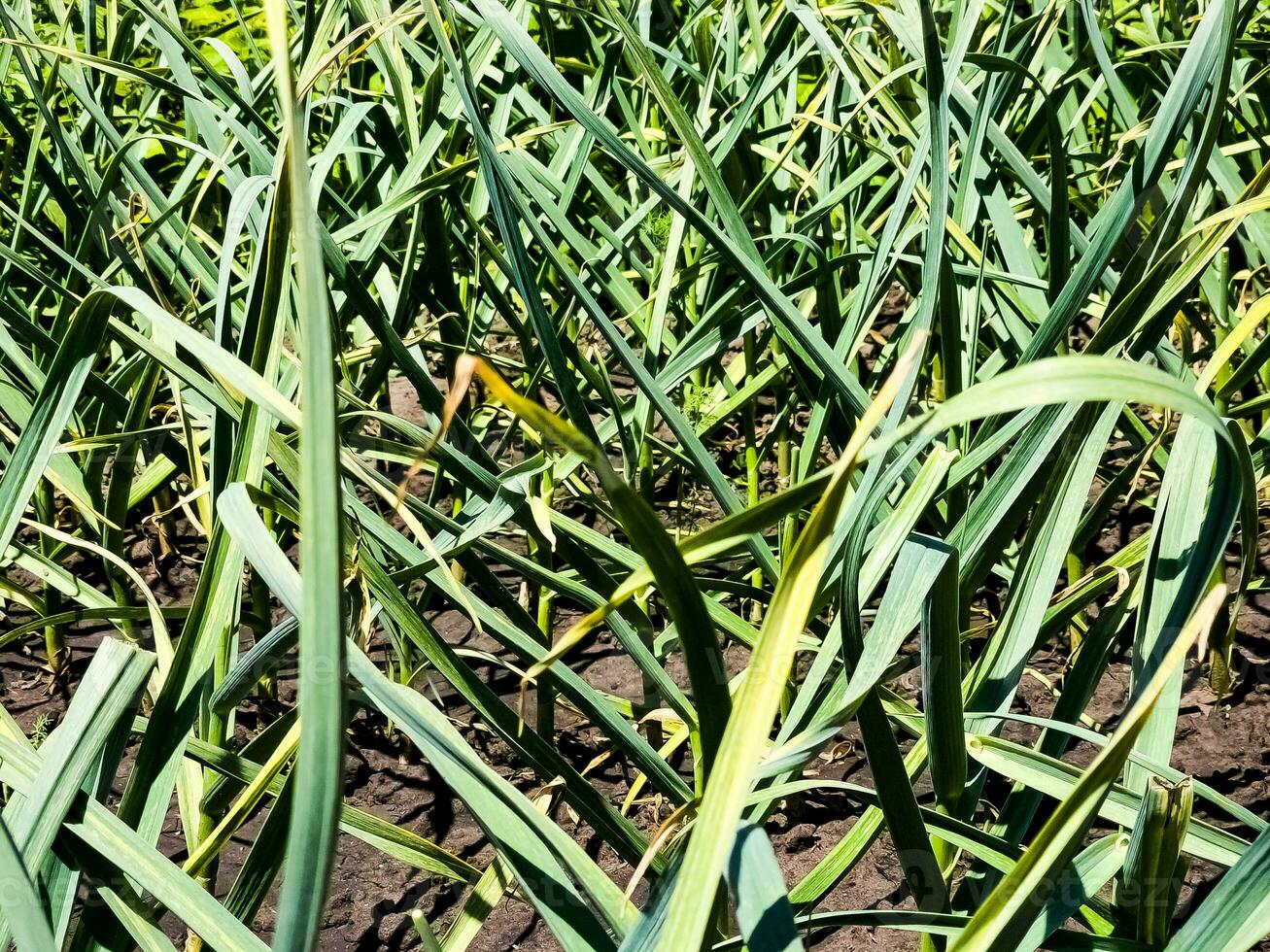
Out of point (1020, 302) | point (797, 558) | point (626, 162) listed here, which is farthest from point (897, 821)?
point (1020, 302)

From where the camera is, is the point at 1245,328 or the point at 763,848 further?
the point at 1245,328

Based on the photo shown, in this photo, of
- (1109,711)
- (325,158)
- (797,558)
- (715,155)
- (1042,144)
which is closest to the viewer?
(797,558)

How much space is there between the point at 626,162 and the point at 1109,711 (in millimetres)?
710

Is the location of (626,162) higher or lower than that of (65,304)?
higher

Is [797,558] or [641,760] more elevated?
[797,558]

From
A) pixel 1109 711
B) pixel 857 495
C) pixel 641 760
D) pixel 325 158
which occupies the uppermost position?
pixel 325 158

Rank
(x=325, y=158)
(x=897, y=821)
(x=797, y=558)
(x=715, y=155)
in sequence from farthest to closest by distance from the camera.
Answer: (x=715, y=155)
(x=325, y=158)
(x=897, y=821)
(x=797, y=558)

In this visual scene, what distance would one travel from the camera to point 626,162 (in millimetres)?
669

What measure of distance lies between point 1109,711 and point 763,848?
74 cm

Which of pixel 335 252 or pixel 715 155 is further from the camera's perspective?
pixel 715 155

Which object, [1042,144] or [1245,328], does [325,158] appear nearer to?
[1245,328]

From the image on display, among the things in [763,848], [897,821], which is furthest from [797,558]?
[897,821]

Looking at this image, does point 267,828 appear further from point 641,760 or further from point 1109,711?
point 1109,711

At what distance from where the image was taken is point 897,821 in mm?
538
